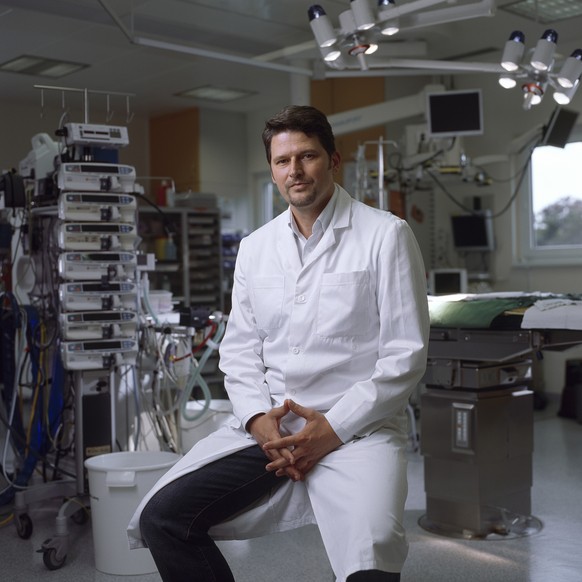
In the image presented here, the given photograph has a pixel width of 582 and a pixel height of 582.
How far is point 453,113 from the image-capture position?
5465mm

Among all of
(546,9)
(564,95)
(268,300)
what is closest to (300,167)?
(268,300)

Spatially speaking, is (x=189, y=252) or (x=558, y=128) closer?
(x=558, y=128)

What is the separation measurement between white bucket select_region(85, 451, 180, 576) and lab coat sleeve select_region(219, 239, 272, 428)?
2.88ft

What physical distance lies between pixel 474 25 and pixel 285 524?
524cm

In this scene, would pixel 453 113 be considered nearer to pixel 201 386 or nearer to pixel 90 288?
pixel 201 386

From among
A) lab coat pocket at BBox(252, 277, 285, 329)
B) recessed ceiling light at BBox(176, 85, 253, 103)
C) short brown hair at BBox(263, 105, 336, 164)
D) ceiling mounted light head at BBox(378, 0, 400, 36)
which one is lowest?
lab coat pocket at BBox(252, 277, 285, 329)

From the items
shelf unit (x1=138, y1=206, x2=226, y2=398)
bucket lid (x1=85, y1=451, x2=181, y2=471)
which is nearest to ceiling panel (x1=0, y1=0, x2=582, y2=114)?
shelf unit (x1=138, y1=206, x2=226, y2=398)

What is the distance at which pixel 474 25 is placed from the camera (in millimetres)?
6137

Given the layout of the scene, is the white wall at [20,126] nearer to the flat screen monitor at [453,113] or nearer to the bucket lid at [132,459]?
the flat screen monitor at [453,113]

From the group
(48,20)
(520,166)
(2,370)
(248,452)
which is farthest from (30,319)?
(520,166)

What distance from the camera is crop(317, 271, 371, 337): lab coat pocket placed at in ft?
5.93

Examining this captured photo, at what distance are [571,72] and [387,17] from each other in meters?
0.98

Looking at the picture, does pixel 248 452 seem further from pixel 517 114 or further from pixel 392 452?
pixel 517 114

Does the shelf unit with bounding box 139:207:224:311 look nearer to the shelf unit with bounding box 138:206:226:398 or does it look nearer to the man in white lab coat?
the shelf unit with bounding box 138:206:226:398
